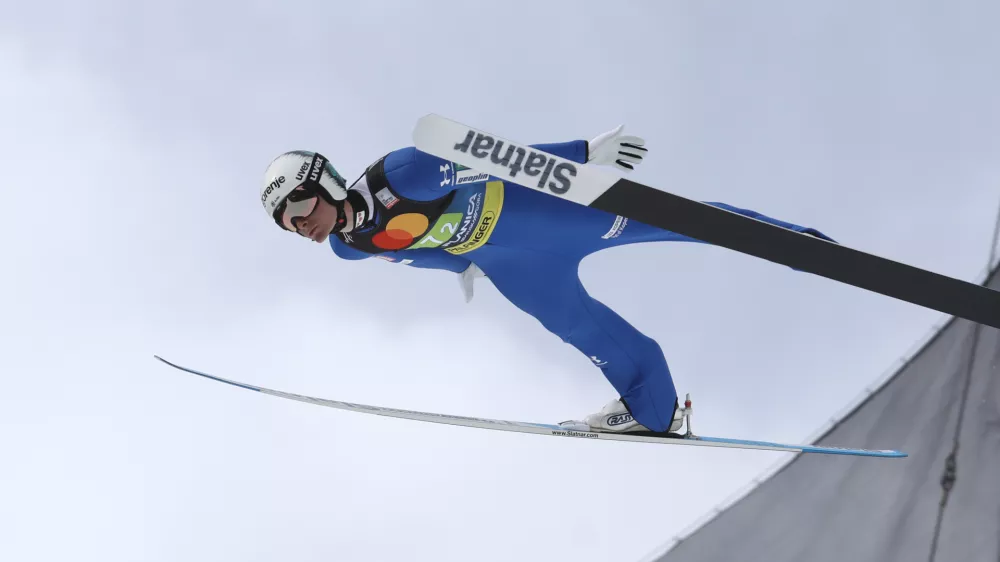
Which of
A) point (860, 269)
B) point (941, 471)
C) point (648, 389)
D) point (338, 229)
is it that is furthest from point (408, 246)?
point (941, 471)

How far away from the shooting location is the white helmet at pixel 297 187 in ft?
10.5

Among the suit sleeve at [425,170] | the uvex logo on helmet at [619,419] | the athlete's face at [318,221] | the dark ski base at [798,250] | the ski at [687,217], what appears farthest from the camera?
the uvex logo on helmet at [619,419]

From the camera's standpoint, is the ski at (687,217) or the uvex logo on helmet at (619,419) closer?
the ski at (687,217)

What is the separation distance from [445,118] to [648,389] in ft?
6.03

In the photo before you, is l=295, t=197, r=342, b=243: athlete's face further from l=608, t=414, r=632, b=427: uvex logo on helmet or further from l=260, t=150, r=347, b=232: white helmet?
l=608, t=414, r=632, b=427: uvex logo on helmet

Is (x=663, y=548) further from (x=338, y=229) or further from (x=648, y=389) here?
(x=338, y=229)

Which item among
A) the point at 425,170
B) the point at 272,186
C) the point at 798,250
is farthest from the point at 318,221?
the point at 798,250

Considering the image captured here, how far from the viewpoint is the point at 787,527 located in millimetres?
5418

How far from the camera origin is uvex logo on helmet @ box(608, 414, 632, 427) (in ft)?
12.6

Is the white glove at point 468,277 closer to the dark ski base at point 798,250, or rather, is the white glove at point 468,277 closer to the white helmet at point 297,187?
the white helmet at point 297,187

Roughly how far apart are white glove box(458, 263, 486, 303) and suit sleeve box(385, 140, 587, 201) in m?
0.67

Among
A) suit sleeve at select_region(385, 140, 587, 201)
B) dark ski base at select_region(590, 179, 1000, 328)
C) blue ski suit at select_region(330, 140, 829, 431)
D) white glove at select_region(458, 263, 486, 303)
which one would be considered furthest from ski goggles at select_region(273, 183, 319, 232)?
dark ski base at select_region(590, 179, 1000, 328)

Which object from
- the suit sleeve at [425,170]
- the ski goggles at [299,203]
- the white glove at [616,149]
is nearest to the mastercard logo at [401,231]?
the suit sleeve at [425,170]

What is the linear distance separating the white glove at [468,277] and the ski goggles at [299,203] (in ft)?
2.83
